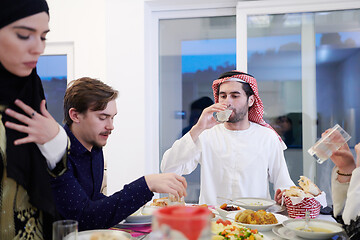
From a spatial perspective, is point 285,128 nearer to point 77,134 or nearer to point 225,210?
point 225,210

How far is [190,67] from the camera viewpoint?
12.6ft

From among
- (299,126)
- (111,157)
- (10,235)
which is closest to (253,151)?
(299,126)

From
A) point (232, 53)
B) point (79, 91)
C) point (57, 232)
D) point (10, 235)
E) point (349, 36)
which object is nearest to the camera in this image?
point (57, 232)

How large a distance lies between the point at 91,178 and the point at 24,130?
2.51ft

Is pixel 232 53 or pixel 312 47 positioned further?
pixel 232 53

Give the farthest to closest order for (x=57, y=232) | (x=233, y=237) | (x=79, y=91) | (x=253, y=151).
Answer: (x=253, y=151) → (x=79, y=91) → (x=233, y=237) → (x=57, y=232)

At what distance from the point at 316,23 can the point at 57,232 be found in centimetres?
323

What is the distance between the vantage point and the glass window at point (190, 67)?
378 cm

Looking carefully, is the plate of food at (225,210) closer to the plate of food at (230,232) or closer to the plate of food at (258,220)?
the plate of food at (258,220)

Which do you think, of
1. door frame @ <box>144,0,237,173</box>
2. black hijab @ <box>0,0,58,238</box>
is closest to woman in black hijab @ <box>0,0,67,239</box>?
black hijab @ <box>0,0,58,238</box>

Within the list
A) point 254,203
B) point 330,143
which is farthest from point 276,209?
point 330,143

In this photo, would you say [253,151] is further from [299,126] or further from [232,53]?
[232,53]

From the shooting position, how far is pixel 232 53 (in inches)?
149

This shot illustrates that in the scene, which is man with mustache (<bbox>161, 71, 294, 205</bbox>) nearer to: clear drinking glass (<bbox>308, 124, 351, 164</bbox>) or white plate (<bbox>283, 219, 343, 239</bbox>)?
clear drinking glass (<bbox>308, 124, 351, 164</bbox>)
